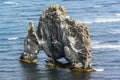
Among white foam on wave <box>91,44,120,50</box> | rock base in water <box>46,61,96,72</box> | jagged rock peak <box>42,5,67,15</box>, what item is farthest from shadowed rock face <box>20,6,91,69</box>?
white foam on wave <box>91,44,120,50</box>

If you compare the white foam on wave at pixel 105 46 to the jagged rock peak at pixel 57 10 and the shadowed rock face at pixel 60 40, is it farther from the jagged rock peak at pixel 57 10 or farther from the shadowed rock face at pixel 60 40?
the jagged rock peak at pixel 57 10

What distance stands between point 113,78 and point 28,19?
204ft

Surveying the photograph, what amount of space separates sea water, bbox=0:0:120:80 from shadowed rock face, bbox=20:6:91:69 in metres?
2.26

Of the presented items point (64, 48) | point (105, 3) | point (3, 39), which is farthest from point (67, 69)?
point (105, 3)

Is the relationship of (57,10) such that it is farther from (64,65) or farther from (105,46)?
(105,46)

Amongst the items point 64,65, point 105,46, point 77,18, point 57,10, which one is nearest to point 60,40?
point 64,65

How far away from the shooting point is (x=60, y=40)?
89.8 metres

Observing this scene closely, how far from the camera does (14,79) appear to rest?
84.1 meters

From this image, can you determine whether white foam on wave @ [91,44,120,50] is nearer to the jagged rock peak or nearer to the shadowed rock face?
the shadowed rock face

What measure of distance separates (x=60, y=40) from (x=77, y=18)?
1980 inches

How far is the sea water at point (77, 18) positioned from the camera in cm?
8681

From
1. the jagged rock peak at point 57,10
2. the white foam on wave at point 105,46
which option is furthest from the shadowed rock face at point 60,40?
the white foam on wave at point 105,46

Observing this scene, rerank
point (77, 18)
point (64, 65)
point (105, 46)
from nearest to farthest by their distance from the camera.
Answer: point (64, 65) → point (105, 46) → point (77, 18)

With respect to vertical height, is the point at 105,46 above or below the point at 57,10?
below
